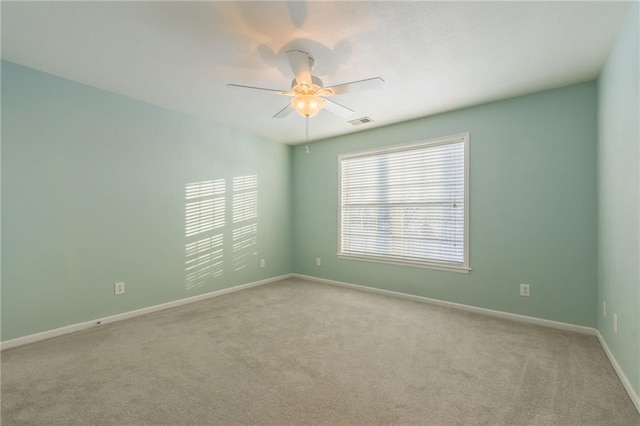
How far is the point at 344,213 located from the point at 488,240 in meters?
2.10

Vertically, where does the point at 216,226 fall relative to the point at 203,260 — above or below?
above

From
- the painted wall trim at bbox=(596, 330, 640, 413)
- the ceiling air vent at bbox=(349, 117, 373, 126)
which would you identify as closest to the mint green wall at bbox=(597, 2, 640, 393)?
the painted wall trim at bbox=(596, 330, 640, 413)

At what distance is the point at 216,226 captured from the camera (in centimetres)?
402

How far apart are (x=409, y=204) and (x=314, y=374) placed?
2.63 meters

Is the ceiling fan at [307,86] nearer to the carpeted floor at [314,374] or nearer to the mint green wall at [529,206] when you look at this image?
the mint green wall at [529,206]

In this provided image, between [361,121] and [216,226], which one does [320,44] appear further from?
[216,226]

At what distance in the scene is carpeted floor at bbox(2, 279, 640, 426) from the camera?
162 centimetres

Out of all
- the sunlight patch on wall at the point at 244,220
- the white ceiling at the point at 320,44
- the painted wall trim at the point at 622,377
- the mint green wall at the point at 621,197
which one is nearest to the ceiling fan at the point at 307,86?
the white ceiling at the point at 320,44

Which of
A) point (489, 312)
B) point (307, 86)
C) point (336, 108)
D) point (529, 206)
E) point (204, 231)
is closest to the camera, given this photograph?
point (307, 86)

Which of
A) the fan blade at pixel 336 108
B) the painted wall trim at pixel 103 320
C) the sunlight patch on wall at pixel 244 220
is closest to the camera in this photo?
the painted wall trim at pixel 103 320

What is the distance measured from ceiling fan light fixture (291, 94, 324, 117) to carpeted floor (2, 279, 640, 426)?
201cm

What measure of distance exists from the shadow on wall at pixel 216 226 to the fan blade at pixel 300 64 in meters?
2.31

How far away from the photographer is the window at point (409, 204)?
140 inches

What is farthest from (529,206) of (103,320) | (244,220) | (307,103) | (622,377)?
(103,320)
